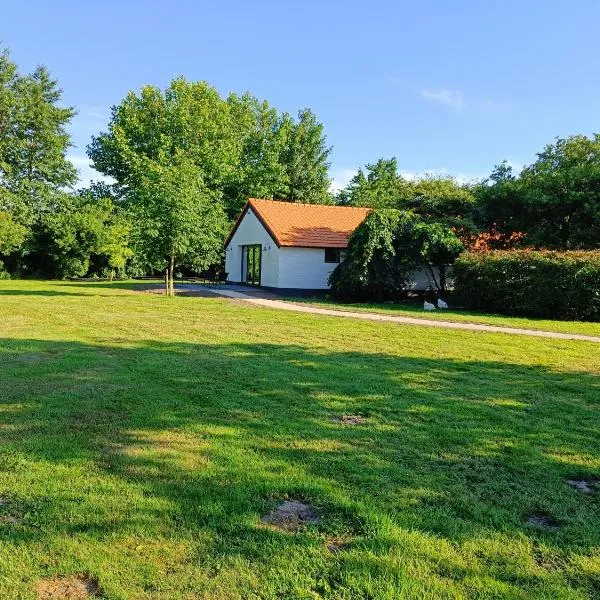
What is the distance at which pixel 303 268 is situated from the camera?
2584 cm

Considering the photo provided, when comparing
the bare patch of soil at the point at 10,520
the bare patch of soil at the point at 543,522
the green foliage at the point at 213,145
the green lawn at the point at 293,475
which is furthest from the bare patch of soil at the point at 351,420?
the green foliage at the point at 213,145

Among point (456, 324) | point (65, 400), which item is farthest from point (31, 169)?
point (65, 400)

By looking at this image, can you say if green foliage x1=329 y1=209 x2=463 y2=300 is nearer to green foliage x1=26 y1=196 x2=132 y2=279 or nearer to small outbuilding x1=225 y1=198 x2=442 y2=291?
small outbuilding x1=225 y1=198 x2=442 y2=291

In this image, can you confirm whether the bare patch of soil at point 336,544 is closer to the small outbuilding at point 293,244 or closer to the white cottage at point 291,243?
the small outbuilding at point 293,244

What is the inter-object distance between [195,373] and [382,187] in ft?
140

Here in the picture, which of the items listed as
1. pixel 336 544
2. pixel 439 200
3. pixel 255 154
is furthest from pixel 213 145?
pixel 336 544

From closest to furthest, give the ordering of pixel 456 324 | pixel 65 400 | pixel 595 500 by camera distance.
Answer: pixel 595 500 → pixel 65 400 → pixel 456 324

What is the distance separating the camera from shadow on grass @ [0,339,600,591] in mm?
3201

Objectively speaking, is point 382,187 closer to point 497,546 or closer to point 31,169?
point 31,169

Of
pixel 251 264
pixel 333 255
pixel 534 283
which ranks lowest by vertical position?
pixel 534 283

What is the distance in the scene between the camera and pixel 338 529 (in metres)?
3.16

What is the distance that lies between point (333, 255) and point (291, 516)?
76.4 ft

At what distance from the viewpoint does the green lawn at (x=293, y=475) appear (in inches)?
107

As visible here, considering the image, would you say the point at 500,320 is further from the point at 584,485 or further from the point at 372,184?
the point at 372,184
